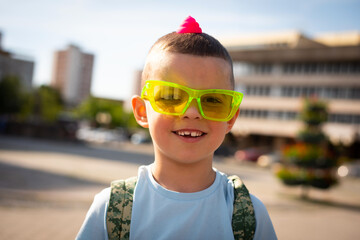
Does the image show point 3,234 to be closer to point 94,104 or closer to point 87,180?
point 87,180

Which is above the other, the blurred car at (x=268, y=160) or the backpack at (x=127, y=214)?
the backpack at (x=127, y=214)

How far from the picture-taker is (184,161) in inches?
61.9

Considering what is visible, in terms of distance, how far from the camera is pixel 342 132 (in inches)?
1302

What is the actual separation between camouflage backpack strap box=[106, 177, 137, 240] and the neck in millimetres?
184

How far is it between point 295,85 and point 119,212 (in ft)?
124

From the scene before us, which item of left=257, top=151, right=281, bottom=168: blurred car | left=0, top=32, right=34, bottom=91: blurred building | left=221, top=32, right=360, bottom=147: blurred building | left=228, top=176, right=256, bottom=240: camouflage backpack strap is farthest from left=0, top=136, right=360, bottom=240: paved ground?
left=221, top=32, right=360, bottom=147: blurred building

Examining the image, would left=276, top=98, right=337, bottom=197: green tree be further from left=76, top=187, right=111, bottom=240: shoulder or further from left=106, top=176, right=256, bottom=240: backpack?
left=76, top=187, right=111, bottom=240: shoulder

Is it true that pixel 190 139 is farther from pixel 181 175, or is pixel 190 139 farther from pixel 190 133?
pixel 181 175

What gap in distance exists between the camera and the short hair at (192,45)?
5.12ft

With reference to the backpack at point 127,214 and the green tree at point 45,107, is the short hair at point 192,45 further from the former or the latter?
the green tree at point 45,107

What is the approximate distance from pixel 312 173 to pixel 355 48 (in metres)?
27.3

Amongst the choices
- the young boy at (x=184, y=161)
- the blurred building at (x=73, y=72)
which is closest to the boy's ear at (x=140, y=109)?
the young boy at (x=184, y=161)

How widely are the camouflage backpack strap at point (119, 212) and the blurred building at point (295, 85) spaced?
34.1 m

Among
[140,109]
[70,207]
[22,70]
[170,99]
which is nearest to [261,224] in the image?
[170,99]
